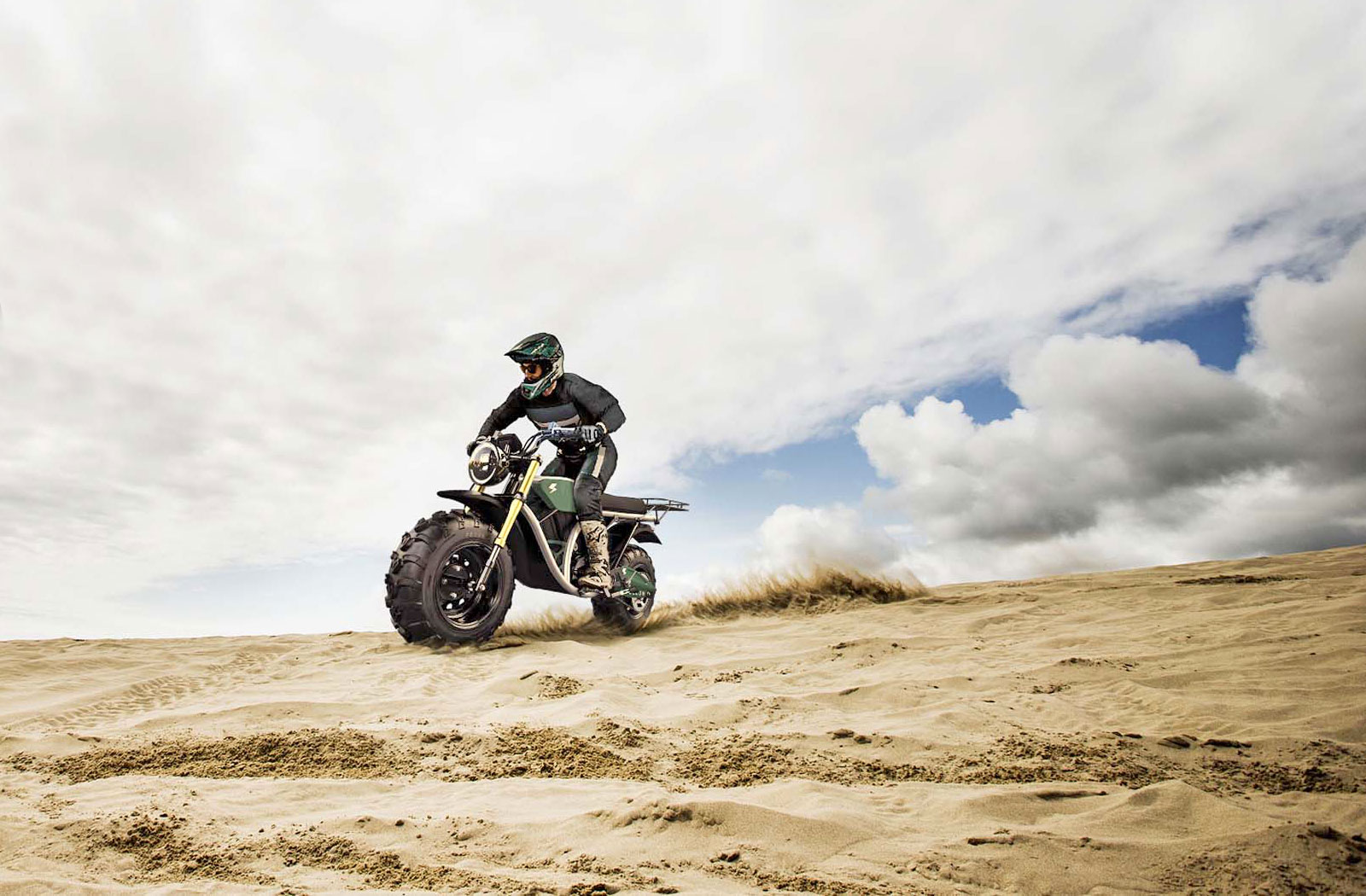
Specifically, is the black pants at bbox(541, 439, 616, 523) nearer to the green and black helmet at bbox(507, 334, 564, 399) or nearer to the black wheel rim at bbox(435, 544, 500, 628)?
the green and black helmet at bbox(507, 334, 564, 399)

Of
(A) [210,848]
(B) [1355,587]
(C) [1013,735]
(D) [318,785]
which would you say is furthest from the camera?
(B) [1355,587]

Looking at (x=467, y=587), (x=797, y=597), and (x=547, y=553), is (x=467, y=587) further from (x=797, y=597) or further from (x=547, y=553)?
(x=797, y=597)

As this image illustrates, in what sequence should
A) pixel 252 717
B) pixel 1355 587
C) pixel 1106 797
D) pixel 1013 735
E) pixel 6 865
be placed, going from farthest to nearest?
pixel 1355 587, pixel 252 717, pixel 1013 735, pixel 1106 797, pixel 6 865

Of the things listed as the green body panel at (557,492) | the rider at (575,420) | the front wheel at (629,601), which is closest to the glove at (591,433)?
the rider at (575,420)

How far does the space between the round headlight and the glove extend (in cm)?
69

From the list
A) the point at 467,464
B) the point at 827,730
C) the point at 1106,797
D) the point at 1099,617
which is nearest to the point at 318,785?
the point at 827,730

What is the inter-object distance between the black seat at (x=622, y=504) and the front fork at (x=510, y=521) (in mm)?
1019

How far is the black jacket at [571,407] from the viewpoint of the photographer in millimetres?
7602

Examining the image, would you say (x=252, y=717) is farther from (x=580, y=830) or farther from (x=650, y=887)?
(x=650, y=887)

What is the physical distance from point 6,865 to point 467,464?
15.3 feet

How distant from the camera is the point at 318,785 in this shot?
10.3 ft

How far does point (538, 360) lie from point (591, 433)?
840 millimetres

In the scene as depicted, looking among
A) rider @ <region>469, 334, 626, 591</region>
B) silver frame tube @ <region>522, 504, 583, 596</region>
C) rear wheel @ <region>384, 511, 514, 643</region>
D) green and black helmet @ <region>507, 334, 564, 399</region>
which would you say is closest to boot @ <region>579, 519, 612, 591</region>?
rider @ <region>469, 334, 626, 591</region>

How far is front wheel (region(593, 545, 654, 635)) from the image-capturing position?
811cm
